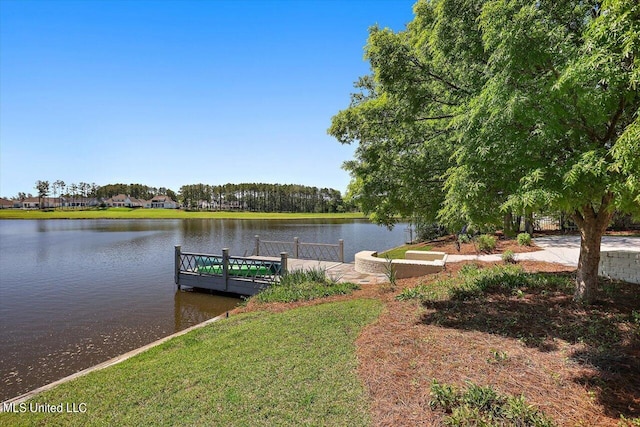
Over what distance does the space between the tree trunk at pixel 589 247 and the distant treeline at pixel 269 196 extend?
10672 centimetres

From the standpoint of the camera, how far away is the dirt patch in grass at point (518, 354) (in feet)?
12.4

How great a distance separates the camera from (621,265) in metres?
8.66

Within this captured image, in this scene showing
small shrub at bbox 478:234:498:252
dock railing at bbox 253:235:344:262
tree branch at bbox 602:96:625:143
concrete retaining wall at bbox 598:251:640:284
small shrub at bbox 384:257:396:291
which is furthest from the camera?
dock railing at bbox 253:235:344:262

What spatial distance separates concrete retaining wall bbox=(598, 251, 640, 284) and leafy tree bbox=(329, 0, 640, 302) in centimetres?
315

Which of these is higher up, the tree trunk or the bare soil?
the tree trunk

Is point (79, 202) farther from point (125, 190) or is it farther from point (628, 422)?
point (628, 422)

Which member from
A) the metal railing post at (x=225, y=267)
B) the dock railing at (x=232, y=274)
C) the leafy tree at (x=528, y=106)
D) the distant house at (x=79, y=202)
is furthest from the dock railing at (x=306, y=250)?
the distant house at (x=79, y=202)

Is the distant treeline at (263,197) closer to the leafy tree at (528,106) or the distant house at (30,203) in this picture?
the distant house at (30,203)

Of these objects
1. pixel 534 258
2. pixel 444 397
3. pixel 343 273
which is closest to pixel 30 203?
pixel 343 273

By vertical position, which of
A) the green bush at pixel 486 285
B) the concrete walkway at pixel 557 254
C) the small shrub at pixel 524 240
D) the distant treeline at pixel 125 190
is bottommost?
the green bush at pixel 486 285

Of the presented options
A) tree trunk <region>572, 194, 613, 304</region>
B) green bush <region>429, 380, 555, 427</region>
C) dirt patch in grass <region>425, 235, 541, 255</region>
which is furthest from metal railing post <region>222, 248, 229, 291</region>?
tree trunk <region>572, 194, 613, 304</region>

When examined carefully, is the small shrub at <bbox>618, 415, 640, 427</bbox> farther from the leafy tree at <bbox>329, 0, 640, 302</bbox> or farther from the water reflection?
the water reflection

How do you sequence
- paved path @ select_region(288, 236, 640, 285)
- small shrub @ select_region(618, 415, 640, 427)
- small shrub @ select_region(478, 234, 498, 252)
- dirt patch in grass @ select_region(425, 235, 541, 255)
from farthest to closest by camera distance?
small shrub @ select_region(478, 234, 498, 252)
dirt patch in grass @ select_region(425, 235, 541, 255)
paved path @ select_region(288, 236, 640, 285)
small shrub @ select_region(618, 415, 640, 427)

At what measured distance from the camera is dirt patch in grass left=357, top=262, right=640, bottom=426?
379cm
